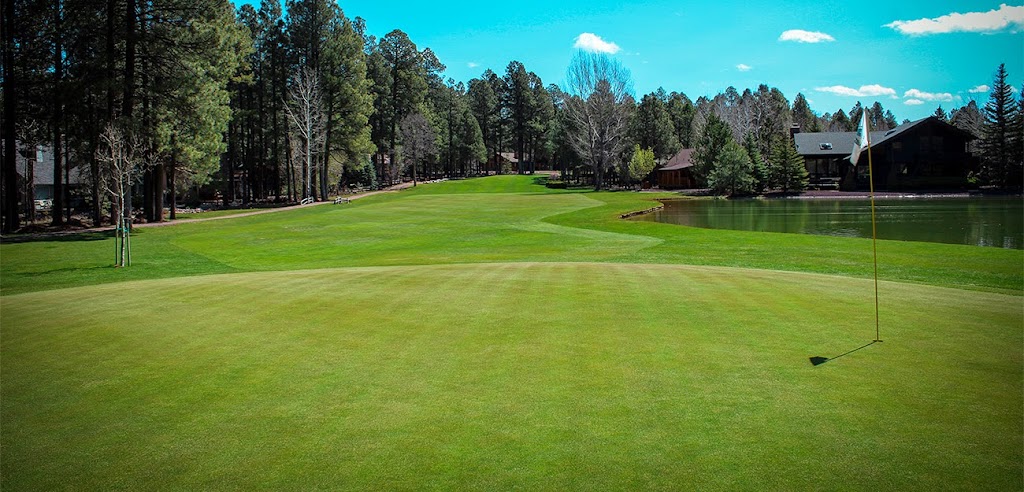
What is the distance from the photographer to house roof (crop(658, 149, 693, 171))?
94.6m

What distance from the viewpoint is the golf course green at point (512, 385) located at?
4.78 m

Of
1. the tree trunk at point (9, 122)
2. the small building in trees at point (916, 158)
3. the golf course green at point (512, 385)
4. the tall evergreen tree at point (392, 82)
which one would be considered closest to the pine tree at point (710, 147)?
the small building in trees at point (916, 158)

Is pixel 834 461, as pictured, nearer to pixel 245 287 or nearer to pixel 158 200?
pixel 245 287

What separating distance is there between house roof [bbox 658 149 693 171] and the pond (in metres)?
40.1

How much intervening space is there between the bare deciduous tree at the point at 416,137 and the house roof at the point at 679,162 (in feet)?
124

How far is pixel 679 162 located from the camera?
9719cm

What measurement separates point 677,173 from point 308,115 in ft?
193

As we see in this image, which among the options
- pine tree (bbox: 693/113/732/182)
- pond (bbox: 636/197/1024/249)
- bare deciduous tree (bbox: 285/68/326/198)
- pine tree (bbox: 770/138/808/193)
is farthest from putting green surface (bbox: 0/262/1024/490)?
pine tree (bbox: 693/113/732/182)

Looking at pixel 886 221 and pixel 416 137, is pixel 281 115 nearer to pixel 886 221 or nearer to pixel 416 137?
pixel 416 137

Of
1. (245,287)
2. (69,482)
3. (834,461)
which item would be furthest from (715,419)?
(245,287)

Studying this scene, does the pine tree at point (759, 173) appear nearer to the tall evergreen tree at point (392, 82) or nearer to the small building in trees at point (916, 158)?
the small building in trees at point (916, 158)

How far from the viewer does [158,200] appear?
1458 inches

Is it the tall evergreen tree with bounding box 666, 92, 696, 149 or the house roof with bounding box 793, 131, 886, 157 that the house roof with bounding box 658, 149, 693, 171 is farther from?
the tall evergreen tree with bounding box 666, 92, 696, 149

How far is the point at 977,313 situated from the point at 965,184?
77.4 m
